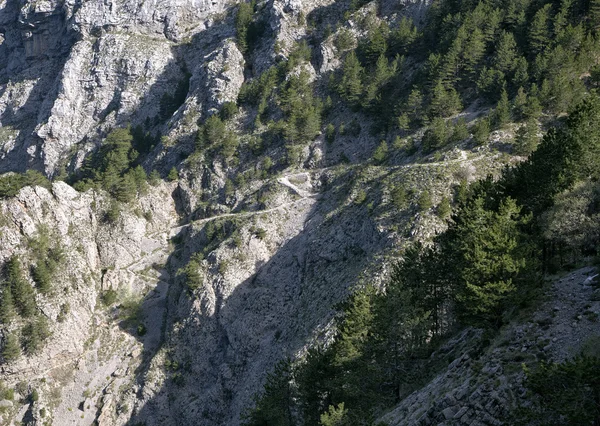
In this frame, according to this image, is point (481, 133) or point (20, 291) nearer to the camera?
point (481, 133)

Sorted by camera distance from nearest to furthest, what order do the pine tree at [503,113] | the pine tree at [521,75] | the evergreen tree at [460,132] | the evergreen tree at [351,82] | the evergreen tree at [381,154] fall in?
the pine tree at [503,113], the evergreen tree at [460,132], the pine tree at [521,75], the evergreen tree at [381,154], the evergreen tree at [351,82]

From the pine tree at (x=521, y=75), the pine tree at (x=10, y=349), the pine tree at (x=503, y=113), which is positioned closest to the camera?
the pine tree at (x=503, y=113)

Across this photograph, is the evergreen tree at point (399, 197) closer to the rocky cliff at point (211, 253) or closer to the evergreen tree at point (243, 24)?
the rocky cliff at point (211, 253)

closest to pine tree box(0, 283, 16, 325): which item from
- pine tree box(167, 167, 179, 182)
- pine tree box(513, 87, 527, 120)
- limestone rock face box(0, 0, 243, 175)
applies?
pine tree box(167, 167, 179, 182)

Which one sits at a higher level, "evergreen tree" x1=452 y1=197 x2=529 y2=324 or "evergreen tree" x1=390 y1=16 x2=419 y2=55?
"evergreen tree" x1=390 y1=16 x2=419 y2=55

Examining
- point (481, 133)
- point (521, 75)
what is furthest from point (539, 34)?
point (481, 133)

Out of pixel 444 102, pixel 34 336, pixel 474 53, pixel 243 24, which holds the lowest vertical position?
pixel 34 336

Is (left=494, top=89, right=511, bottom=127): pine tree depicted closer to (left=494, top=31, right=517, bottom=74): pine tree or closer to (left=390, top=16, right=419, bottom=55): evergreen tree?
(left=494, top=31, right=517, bottom=74): pine tree

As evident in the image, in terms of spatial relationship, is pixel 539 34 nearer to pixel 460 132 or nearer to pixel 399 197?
pixel 460 132

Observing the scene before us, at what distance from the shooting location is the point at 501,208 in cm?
3416

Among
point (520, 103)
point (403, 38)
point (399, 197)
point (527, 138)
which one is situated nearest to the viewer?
point (527, 138)

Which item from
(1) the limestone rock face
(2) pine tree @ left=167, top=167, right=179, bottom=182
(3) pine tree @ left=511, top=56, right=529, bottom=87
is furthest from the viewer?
(1) the limestone rock face

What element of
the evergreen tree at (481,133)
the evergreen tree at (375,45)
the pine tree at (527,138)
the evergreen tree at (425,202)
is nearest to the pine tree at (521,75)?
the evergreen tree at (481,133)

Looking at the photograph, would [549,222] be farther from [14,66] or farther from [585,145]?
[14,66]
